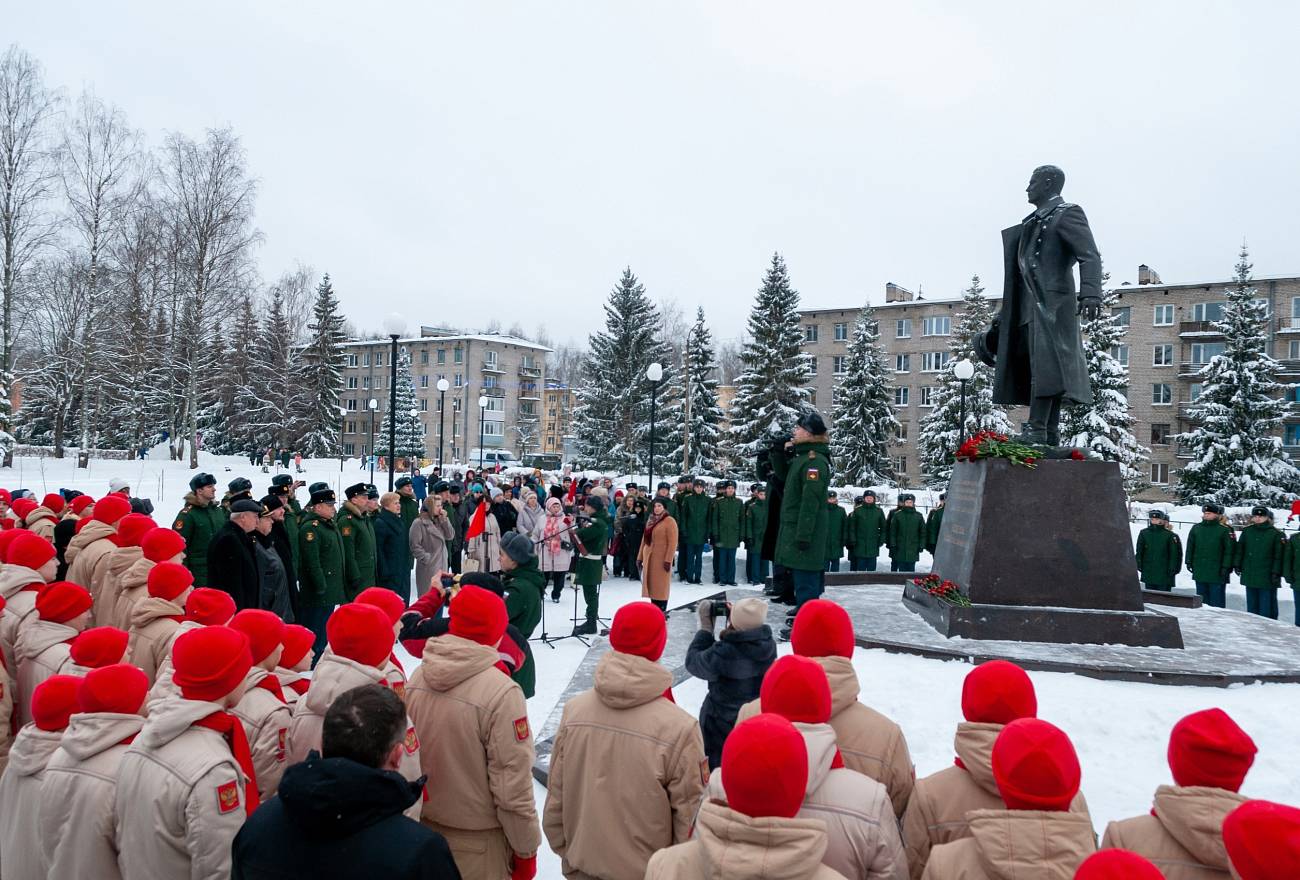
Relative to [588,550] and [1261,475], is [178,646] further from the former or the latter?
[1261,475]

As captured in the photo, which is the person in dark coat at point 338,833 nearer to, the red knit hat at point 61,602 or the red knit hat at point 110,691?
the red knit hat at point 110,691

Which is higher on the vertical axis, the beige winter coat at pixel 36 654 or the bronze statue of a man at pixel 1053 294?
the bronze statue of a man at pixel 1053 294

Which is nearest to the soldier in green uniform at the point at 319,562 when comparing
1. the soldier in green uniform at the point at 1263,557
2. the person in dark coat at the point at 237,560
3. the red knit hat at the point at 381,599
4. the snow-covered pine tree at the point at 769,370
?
the person in dark coat at the point at 237,560

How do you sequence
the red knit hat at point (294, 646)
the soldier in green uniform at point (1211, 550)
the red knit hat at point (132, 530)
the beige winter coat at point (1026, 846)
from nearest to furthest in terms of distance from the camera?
the beige winter coat at point (1026, 846) < the red knit hat at point (294, 646) < the red knit hat at point (132, 530) < the soldier in green uniform at point (1211, 550)

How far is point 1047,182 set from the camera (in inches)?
332

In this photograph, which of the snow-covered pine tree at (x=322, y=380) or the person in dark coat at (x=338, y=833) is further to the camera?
the snow-covered pine tree at (x=322, y=380)

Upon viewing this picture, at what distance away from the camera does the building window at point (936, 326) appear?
53.3 m

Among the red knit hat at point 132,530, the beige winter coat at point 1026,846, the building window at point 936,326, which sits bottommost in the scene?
the beige winter coat at point 1026,846

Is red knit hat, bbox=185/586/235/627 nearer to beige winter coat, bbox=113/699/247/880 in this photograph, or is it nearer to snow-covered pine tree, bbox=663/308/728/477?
beige winter coat, bbox=113/699/247/880

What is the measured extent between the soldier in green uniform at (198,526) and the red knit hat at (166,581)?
4.18m

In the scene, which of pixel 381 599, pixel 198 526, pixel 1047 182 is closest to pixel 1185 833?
pixel 381 599

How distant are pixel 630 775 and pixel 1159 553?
1349 cm

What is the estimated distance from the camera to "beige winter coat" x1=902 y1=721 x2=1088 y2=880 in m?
2.58

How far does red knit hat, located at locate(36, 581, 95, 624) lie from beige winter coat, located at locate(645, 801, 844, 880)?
4.23 metres
